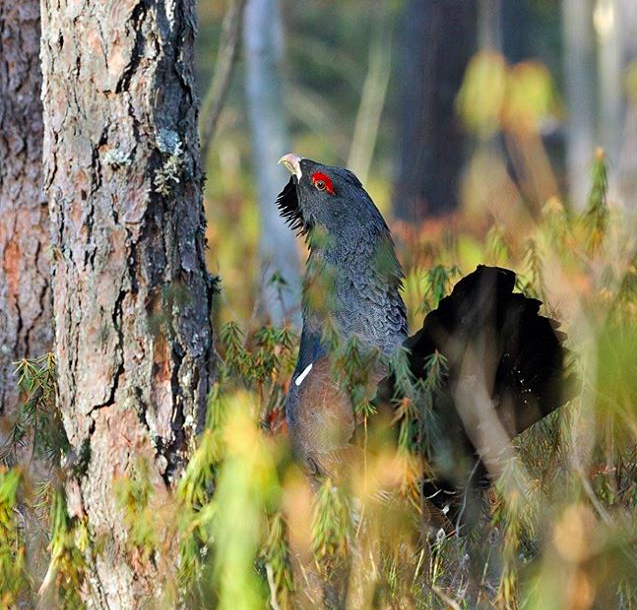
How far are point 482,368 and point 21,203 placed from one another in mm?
2244

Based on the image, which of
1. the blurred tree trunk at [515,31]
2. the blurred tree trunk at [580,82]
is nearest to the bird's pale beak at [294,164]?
the blurred tree trunk at [580,82]

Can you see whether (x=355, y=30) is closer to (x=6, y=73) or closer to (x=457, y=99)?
(x=457, y=99)

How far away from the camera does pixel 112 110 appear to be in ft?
12.0

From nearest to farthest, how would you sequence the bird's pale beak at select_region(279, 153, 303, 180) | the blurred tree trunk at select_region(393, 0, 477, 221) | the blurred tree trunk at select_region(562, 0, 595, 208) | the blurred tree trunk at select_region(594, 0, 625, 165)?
1. the bird's pale beak at select_region(279, 153, 303, 180)
2. the blurred tree trunk at select_region(594, 0, 625, 165)
3. the blurred tree trunk at select_region(393, 0, 477, 221)
4. the blurred tree trunk at select_region(562, 0, 595, 208)

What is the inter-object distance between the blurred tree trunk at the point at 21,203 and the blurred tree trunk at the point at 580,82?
30.2 feet

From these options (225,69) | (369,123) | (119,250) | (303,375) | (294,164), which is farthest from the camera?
(369,123)

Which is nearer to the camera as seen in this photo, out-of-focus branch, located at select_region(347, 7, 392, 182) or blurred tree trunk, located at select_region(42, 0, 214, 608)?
blurred tree trunk, located at select_region(42, 0, 214, 608)

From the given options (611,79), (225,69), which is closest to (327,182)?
(225,69)

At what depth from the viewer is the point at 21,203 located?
15.2 feet

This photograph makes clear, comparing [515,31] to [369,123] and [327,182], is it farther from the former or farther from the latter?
[327,182]

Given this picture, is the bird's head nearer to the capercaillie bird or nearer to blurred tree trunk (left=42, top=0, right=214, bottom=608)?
the capercaillie bird

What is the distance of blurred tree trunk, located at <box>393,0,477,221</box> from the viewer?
12.1 m

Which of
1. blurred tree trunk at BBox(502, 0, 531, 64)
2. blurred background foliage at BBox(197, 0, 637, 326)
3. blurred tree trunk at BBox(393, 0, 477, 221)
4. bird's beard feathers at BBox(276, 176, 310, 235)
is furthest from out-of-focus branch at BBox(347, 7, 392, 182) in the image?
bird's beard feathers at BBox(276, 176, 310, 235)

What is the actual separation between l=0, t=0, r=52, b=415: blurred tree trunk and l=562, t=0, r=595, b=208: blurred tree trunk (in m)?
9.19
